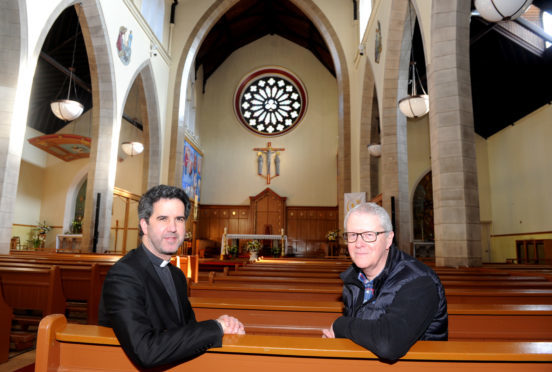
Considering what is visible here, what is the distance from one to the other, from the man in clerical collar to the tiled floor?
2.13m

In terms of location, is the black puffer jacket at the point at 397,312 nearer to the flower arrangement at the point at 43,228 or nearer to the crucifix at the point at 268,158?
the crucifix at the point at 268,158

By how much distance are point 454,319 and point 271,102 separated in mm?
15488

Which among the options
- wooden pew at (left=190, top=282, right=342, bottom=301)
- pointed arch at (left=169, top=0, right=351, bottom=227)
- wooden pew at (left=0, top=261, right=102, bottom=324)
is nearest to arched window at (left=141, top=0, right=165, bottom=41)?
pointed arch at (left=169, top=0, right=351, bottom=227)

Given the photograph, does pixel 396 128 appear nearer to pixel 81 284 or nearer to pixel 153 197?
pixel 81 284

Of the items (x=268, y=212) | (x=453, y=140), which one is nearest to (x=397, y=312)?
→ (x=453, y=140)

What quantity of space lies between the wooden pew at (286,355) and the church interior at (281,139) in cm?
2

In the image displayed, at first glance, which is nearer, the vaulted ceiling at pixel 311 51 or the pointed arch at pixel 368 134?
the vaulted ceiling at pixel 311 51

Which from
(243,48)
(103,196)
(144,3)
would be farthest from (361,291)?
(243,48)

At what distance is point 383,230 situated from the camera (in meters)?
1.39

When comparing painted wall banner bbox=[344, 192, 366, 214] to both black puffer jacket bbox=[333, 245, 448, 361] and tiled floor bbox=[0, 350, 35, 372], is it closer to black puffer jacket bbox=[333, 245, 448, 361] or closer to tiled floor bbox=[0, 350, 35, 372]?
tiled floor bbox=[0, 350, 35, 372]

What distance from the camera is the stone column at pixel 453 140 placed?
4.70 meters

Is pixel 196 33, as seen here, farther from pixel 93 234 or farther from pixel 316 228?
pixel 316 228

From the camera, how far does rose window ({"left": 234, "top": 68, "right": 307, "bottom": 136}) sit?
16719 mm

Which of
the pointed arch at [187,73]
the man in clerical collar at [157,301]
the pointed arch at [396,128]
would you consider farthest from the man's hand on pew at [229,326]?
the pointed arch at [187,73]
